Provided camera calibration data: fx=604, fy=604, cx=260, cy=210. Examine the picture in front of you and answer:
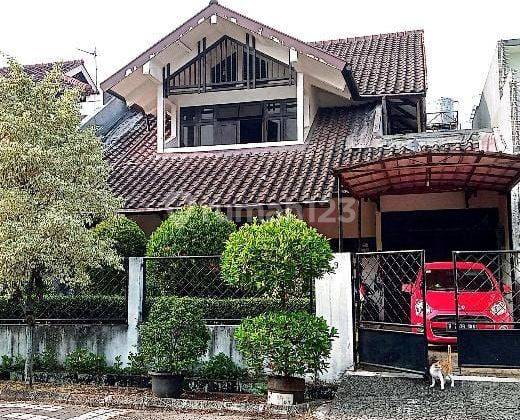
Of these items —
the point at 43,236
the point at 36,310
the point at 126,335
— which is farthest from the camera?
the point at 36,310

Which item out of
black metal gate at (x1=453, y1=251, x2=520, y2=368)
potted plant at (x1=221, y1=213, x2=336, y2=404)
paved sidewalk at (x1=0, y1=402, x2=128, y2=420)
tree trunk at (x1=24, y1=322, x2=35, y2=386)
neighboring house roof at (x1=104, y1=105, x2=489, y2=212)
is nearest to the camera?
paved sidewalk at (x1=0, y1=402, x2=128, y2=420)

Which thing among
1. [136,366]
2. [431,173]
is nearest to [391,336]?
[431,173]

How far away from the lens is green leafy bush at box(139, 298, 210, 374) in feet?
27.4

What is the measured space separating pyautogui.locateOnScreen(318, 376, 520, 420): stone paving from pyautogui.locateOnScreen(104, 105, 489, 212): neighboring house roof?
434 centimetres

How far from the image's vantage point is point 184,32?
46.4 feet

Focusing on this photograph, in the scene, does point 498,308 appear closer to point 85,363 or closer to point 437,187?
point 437,187

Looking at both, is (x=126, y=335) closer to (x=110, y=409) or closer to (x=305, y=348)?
(x=110, y=409)

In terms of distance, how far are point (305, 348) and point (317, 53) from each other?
773 centimetres

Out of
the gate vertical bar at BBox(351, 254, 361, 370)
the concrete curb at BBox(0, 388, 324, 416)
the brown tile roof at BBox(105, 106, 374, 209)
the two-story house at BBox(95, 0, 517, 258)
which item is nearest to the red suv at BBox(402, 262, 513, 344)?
the gate vertical bar at BBox(351, 254, 361, 370)

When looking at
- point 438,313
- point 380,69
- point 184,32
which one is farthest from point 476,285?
point 184,32

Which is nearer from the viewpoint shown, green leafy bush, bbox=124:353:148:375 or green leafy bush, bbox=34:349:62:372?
green leafy bush, bbox=124:353:148:375

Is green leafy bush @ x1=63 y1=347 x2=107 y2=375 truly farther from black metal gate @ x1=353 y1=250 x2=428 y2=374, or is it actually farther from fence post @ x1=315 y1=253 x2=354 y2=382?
black metal gate @ x1=353 y1=250 x2=428 y2=374

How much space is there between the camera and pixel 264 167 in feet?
44.1

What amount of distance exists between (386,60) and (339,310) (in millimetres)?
10016
